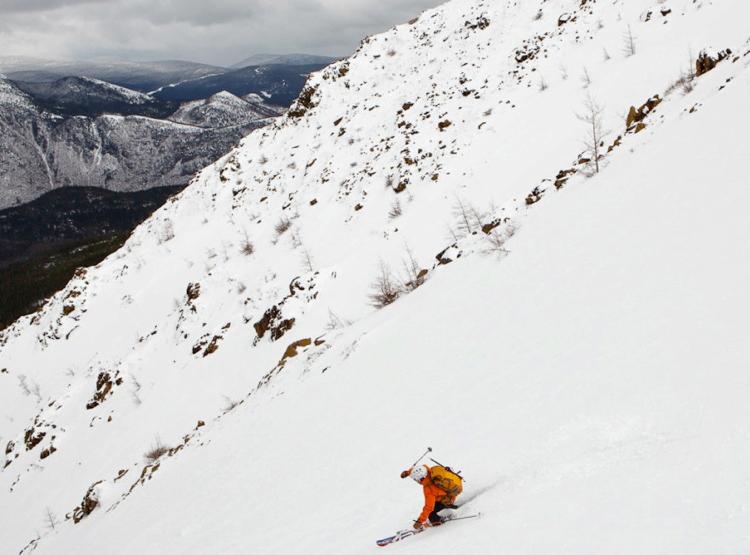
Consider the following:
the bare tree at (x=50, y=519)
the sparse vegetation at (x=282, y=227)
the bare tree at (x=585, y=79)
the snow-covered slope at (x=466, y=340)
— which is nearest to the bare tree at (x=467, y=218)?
the snow-covered slope at (x=466, y=340)

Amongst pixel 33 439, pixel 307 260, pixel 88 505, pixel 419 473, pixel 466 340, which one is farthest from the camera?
pixel 33 439

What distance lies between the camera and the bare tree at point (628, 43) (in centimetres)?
2101

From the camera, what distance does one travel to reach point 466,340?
899 cm

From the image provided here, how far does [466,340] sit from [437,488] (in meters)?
4.03

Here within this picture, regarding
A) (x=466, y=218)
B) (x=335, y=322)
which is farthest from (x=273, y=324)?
(x=466, y=218)

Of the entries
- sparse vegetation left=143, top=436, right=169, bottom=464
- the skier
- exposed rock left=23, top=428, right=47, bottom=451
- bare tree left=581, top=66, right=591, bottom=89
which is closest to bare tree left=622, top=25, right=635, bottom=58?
bare tree left=581, top=66, right=591, bottom=89

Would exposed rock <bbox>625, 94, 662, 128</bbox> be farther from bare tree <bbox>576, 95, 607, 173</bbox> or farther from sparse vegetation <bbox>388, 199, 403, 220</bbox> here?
sparse vegetation <bbox>388, 199, 403, 220</bbox>

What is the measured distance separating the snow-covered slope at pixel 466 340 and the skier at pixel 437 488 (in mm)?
236

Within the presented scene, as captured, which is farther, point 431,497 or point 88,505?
point 88,505

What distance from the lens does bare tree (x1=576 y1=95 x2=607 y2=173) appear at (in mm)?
12908

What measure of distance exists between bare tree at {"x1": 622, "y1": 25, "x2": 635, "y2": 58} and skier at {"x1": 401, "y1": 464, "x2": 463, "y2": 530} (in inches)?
886

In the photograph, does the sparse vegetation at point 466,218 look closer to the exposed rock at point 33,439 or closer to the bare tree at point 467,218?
A: the bare tree at point 467,218

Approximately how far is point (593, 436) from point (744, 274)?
9.12 feet

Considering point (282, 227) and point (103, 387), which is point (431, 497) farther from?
point (282, 227)
